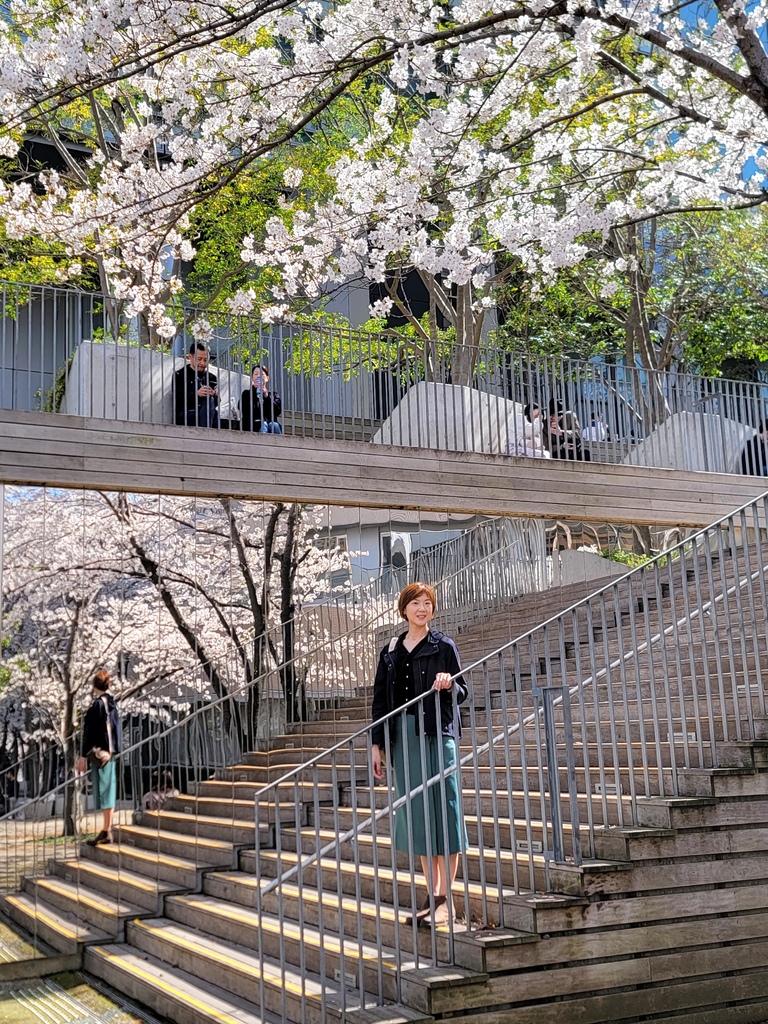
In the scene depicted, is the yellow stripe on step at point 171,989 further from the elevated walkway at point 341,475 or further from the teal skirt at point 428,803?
the elevated walkway at point 341,475

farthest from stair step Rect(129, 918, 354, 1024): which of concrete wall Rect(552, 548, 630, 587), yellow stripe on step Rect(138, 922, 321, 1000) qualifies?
concrete wall Rect(552, 548, 630, 587)

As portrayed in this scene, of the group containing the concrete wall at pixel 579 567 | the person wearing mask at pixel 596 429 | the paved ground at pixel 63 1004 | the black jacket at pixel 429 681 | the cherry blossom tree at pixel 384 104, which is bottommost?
the paved ground at pixel 63 1004

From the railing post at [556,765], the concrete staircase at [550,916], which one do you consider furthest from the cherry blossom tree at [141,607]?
the railing post at [556,765]

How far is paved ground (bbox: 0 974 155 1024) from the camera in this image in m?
8.12

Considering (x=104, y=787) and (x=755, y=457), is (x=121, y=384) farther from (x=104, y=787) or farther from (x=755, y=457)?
(x=755, y=457)

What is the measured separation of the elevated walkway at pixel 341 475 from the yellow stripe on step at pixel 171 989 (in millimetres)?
4505

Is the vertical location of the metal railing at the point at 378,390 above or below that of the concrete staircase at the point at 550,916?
above

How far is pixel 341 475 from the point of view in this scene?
1333 cm

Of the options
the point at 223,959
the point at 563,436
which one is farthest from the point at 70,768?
the point at 563,436

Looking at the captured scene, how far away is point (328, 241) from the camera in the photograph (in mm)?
11570

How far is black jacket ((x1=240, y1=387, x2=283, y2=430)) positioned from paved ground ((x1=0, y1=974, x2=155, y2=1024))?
6.04m

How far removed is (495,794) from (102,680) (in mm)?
5495

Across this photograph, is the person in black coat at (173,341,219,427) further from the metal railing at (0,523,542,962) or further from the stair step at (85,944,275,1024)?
the stair step at (85,944,275,1024)

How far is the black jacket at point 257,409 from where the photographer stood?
43.1 feet
